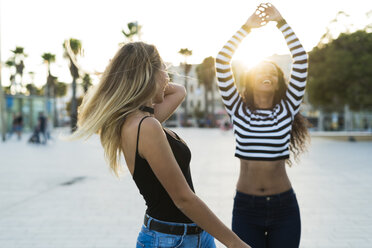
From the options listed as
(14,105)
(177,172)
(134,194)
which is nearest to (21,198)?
(134,194)

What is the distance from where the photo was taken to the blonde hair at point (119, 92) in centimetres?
175

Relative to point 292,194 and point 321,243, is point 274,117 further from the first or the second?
point 321,243

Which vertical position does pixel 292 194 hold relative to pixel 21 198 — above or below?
above

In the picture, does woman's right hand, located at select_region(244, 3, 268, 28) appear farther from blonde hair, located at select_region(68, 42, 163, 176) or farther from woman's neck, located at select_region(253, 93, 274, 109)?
blonde hair, located at select_region(68, 42, 163, 176)

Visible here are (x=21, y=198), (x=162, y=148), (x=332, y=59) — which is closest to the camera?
(x=162, y=148)

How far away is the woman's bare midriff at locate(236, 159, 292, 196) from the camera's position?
8.29 ft

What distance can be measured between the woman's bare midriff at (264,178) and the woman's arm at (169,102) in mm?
534

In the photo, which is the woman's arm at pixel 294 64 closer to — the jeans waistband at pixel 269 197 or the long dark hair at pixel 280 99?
the long dark hair at pixel 280 99

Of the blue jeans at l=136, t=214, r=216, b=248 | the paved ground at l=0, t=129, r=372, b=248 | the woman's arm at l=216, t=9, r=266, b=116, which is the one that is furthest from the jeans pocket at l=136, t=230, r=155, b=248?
the paved ground at l=0, t=129, r=372, b=248

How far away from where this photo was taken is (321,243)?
4.82m

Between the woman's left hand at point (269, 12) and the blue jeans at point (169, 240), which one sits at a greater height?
the woman's left hand at point (269, 12)

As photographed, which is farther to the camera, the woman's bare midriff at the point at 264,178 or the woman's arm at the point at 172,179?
the woman's bare midriff at the point at 264,178

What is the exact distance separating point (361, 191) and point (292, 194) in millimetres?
6044

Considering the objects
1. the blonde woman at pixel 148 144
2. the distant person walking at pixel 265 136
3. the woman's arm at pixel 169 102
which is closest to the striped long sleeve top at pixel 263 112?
the distant person walking at pixel 265 136
